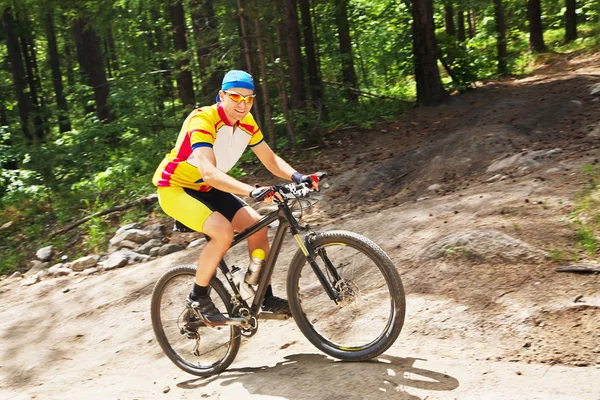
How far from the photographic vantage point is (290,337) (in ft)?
17.2

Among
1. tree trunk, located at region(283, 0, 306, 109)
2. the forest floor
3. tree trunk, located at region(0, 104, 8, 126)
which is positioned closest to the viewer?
the forest floor

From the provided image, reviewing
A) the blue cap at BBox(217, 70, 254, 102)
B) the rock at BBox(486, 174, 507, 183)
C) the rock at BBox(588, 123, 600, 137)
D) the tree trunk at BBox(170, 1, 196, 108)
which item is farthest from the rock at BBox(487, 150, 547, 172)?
the tree trunk at BBox(170, 1, 196, 108)

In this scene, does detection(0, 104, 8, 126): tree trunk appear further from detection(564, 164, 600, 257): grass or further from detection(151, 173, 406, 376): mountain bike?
detection(564, 164, 600, 257): grass

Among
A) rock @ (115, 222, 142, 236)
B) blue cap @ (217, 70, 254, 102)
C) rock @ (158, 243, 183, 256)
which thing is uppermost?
blue cap @ (217, 70, 254, 102)

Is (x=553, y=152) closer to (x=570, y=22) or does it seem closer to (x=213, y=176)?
(x=213, y=176)

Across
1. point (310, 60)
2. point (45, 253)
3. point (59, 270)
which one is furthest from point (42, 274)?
point (310, 60)

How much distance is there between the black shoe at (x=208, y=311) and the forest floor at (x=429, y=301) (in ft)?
1.52

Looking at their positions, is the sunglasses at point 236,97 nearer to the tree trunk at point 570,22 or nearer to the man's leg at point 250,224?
the man's leg at point 250,224

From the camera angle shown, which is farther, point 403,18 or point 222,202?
point 403,18

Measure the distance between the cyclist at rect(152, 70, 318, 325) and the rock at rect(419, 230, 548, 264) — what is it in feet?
5.87

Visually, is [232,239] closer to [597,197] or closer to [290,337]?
[290,337]

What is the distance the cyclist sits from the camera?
449cm

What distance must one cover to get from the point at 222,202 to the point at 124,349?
2.43m

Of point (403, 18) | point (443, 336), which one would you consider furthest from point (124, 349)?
point (403, 18)
